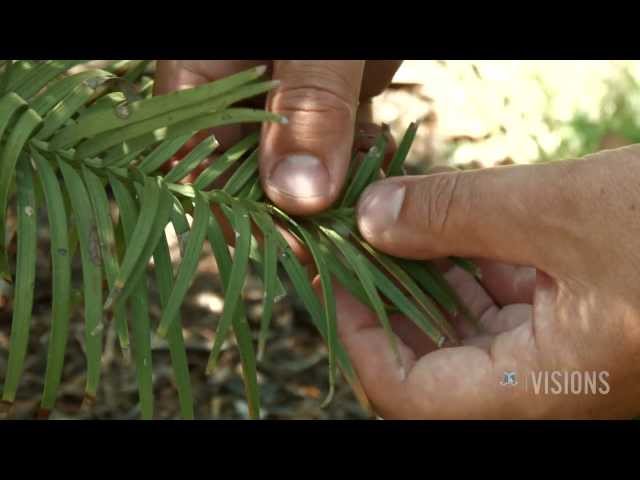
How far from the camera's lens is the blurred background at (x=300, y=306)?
5.34ft

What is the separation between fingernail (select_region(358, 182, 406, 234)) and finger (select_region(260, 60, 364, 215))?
0.13 ft

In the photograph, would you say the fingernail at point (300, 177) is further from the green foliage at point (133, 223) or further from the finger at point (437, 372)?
the finger at point (437, 372)

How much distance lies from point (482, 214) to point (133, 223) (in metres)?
0.39

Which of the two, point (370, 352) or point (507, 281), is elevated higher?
point (507, 281)

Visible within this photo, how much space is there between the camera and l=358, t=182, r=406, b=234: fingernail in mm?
851

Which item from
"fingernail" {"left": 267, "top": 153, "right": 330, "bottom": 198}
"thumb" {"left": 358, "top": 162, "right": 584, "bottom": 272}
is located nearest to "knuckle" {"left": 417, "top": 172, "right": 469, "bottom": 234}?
"thumb" {"left": 358, "top": 162, "right": 584, "bottom": 272}

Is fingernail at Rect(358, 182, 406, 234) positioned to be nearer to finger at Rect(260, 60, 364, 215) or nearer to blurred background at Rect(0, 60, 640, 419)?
finger at Rect(260, 60, 364, 215)

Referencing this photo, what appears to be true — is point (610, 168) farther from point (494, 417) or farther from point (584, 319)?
point (494, 417)

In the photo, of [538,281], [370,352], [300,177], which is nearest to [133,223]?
[300,177]

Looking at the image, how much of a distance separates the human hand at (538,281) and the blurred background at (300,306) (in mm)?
731

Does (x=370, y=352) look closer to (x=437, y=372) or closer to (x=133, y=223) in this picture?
(x=437, y=372)

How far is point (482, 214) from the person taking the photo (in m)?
0.89

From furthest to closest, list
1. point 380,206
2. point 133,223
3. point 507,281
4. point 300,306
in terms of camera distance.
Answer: point 300,306 → point 507,281 → point 380,206 → point 133,223

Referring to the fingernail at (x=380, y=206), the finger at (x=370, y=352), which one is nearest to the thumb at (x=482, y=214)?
the fingernail at (x=380, y=206)
